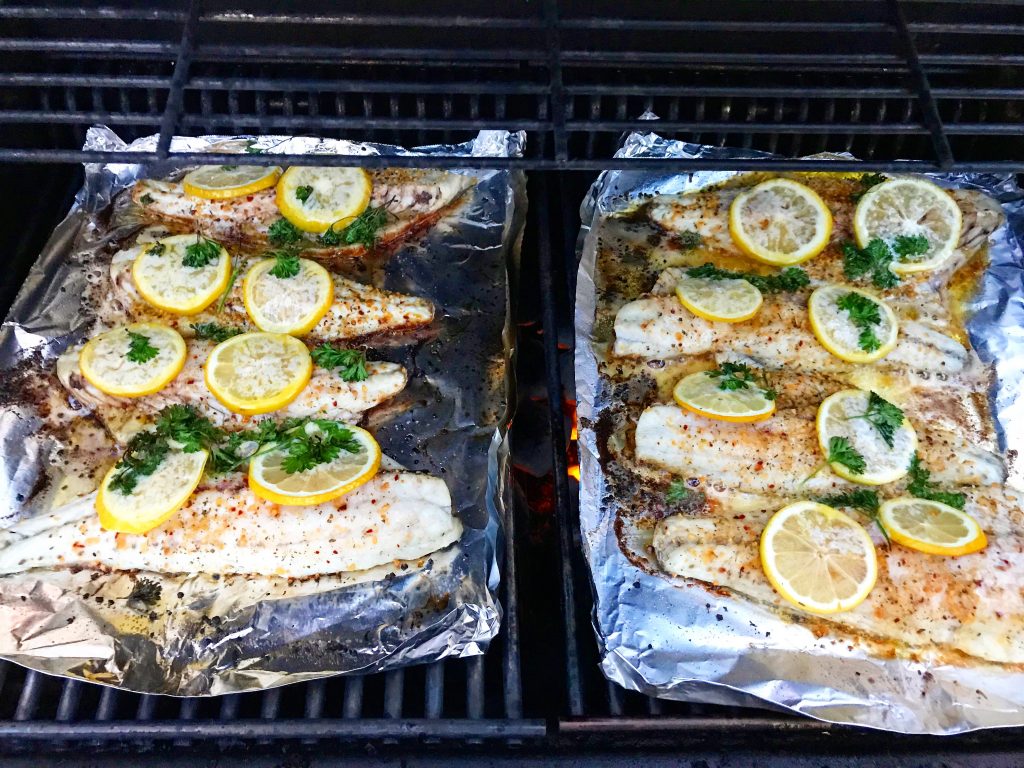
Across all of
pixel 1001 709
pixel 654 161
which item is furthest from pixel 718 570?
A: pixel 654 161

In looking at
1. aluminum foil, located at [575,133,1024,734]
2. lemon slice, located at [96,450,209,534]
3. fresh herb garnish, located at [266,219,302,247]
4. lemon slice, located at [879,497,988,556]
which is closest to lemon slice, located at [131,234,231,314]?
fresh herb garnish, located at [266,219,302,247]

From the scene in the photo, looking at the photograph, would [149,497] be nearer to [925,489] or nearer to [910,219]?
[925,489]

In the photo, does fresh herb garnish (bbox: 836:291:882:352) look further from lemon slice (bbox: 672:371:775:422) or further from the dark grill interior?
the dark grill interior

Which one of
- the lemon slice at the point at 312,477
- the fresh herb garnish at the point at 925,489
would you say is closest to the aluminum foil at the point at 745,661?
the fresh herb garnish at the point at 925,489

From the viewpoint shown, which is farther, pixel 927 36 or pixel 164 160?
pixel 927 36

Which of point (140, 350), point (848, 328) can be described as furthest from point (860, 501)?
point (140, 350)

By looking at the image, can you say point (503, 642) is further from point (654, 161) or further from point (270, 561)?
point (654, 161)

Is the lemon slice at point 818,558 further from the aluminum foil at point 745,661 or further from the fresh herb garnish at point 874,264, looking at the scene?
the fresh herb garnish at point 874,264
